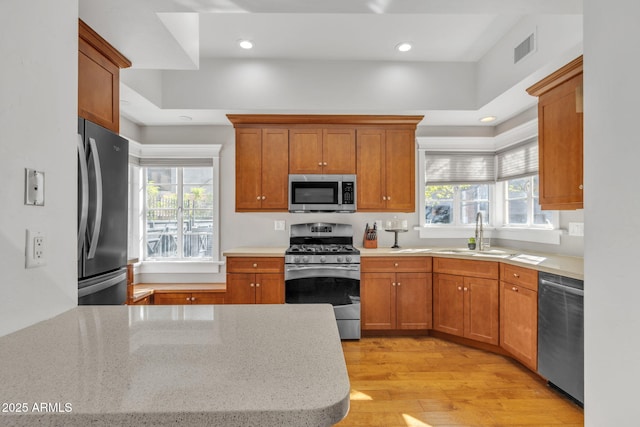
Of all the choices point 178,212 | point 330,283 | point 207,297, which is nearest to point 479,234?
point 330,283

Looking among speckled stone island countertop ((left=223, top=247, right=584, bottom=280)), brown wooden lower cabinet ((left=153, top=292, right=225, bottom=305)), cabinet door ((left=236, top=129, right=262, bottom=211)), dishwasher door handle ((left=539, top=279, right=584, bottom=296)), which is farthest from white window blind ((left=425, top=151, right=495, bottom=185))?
brown wooden lower cabinet ((left=153, top=292, right=225, bottom=305))

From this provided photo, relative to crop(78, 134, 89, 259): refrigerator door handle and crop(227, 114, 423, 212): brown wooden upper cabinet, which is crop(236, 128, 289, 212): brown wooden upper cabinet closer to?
crop(227, 114, 423, 212): brown wooden upper cabinet

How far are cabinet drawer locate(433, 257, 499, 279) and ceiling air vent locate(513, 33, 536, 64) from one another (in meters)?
1.71

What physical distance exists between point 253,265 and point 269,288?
0.92ft

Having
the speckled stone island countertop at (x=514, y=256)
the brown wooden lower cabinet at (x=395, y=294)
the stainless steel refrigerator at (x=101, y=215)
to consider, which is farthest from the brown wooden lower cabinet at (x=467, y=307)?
the stainless steel refrigerator at (x=101, y=215)

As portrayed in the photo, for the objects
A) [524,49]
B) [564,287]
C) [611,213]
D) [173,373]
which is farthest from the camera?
[524,49]

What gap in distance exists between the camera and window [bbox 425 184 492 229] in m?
4.05

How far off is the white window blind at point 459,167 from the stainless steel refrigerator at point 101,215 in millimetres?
3191

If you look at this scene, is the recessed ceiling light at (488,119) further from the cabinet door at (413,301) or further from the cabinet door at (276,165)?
the cabinet door at (276,165)

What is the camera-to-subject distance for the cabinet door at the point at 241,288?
3.38 m

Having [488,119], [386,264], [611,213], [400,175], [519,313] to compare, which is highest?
[488,119]

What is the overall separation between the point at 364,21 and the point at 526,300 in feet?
8.35

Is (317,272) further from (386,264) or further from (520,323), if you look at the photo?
(520,323)

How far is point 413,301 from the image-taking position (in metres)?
3.46
